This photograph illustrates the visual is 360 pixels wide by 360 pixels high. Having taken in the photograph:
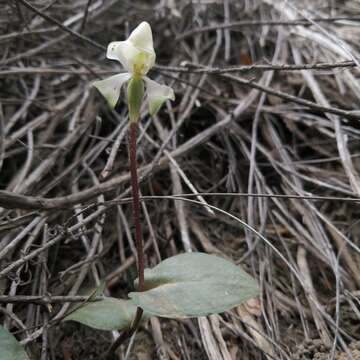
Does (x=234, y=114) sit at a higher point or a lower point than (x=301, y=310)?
higher

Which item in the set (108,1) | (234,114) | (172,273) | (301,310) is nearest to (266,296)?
(301,310)

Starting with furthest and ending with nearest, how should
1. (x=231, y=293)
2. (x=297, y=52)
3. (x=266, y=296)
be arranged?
1. (x=297, y=52)
2. (x=266, y=296)
3. (x=231, y=293)

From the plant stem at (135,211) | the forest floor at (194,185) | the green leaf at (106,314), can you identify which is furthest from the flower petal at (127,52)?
the green leaf at (106,314)

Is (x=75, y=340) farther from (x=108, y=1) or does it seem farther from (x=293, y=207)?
(x=108, y=1)

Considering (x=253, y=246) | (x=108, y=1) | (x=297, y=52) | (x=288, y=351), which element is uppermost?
(x=108, y=1)

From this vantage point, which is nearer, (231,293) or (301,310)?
(231,293)

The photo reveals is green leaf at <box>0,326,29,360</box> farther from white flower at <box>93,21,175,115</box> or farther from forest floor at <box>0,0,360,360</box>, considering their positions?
white flower at <box>93,21,175,115</box>

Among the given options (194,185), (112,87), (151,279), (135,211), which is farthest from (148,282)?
(194,185)

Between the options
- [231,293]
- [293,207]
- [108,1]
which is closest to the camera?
[231,293]
